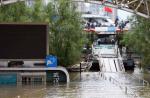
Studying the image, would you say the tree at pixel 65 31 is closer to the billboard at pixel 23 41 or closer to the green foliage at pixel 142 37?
the green foliage at pixel 142 37

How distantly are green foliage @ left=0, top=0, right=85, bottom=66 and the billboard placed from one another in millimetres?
7950

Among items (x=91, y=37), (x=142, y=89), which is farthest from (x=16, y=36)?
(x=91, y=37)

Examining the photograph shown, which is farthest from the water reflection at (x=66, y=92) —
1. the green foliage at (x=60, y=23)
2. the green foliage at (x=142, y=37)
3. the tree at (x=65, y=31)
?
the tree at (x=65, y=31)

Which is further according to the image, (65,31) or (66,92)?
(65,31)

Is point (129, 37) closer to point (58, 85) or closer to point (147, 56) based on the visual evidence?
point (147, 56)

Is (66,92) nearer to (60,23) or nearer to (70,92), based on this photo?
(70,92)

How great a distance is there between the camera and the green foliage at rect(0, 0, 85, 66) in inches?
2019

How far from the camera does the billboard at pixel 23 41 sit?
42281 millimetres

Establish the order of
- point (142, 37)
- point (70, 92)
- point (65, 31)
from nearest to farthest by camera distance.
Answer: point (70, 92), point (142, 37), point (65, 31)

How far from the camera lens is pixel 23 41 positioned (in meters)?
42.6

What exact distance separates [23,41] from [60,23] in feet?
33.5


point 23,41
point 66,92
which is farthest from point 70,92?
point 23,41

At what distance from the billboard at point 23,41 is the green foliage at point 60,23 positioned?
26.1 feet

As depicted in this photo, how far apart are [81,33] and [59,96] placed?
23.5m
